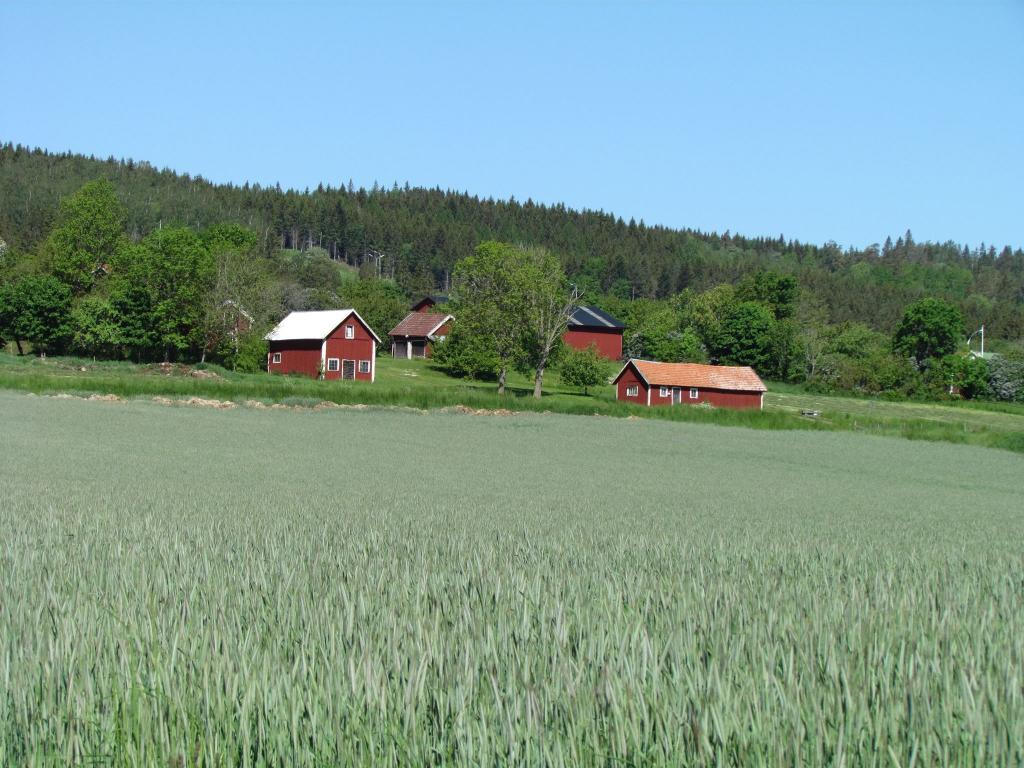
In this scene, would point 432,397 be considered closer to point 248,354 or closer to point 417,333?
point 248,354

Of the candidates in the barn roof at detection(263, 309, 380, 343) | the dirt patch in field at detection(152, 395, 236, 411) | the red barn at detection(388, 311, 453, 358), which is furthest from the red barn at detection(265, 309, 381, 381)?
the dirt patch in field at detection(152, 395, 236, 411)

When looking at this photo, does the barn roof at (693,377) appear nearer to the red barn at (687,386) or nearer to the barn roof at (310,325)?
the red barn at (687,386)

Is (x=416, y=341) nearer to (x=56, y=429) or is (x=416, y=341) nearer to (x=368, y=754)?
(x=56, y=429)

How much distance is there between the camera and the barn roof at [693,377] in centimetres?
A: 7462

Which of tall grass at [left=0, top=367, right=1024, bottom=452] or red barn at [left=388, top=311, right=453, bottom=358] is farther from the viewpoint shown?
red barn at [left=388, top=311, right=453, bottom=358]

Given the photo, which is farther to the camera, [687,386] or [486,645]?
[687,386]

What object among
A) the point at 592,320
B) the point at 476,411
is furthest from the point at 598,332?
the point at 476,411

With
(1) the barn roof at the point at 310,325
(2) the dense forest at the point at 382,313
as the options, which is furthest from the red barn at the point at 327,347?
(2) the dense forest at the point at 382,313

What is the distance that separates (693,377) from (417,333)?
4476 centimetres

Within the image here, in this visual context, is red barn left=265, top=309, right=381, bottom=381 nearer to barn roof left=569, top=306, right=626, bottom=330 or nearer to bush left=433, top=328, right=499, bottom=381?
bush left=433, top=328, right=499, bottom=381

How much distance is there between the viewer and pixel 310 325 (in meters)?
83.1

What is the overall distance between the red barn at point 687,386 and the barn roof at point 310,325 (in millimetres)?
23279

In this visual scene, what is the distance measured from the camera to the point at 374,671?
369 centimetres

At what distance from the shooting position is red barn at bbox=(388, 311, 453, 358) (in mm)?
109938
